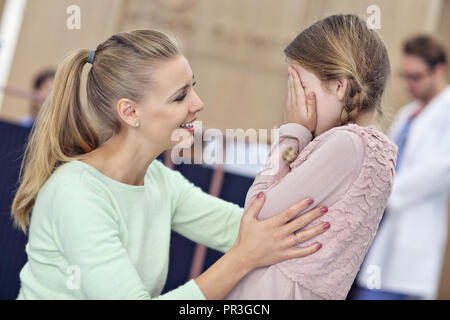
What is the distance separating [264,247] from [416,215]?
73.8 inches

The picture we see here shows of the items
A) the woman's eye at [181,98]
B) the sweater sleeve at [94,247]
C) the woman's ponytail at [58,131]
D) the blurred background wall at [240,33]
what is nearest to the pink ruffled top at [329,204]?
the sweater sleeve at [94,247]

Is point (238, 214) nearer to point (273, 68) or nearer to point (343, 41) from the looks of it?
point (343, 41)

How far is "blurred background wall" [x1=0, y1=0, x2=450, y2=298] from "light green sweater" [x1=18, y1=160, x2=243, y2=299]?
228cm

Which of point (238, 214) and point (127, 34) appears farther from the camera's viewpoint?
point (238, 214)

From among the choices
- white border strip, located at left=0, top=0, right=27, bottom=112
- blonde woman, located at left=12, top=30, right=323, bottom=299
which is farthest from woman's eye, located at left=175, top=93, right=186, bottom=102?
white border strip, located at left=0, top=0, right=27, bottom=112

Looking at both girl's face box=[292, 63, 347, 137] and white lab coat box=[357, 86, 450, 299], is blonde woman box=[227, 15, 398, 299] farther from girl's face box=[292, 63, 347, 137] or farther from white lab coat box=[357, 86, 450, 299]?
white lab coat box=[357, 86, 450, 299]

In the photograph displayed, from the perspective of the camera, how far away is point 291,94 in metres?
0.95

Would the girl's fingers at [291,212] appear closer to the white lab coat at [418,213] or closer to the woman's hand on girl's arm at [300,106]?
the woman's hand on girl's arm at [300,106]

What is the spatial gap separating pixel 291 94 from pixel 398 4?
2.72 m

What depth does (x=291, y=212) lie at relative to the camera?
0.82m

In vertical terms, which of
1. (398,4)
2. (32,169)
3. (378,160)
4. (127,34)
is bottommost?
(32,169)

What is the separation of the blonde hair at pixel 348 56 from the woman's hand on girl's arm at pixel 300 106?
30mm

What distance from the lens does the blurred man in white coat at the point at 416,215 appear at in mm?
2479
